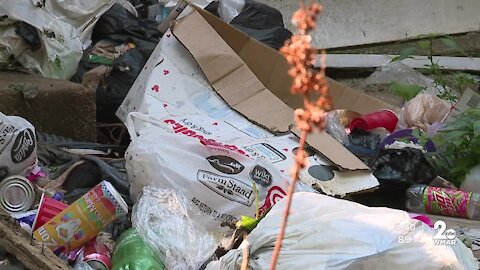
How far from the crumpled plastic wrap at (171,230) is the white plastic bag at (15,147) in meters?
0.40

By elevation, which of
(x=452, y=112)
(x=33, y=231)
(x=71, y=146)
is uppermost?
(x=452, y=112)

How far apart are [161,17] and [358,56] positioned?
143cm

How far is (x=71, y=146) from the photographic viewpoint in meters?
3.09

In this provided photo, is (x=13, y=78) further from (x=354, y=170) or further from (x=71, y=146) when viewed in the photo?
(x=354, y=170)

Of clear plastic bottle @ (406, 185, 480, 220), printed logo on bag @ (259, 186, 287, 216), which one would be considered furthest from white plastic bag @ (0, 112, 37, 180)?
clear plastic bottle @ (406, 185, 480, 220)

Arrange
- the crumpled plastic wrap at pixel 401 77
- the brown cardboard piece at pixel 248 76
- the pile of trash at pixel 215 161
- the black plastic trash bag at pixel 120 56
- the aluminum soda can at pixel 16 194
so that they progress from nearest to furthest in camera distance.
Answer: the pile of trash at pixel 215 161
the aluminum soda can at pixel 16 194
the brown cardboard piece at pixel 248 76
the black plastic trash bag at pixel 120 56
the crumpled plastic wrap at pixel 401 77

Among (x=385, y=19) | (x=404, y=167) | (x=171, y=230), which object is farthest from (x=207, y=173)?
(x=385, y=19)

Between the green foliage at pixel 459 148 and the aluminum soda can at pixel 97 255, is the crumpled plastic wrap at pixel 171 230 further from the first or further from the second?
the green foliage at pixel 459 148

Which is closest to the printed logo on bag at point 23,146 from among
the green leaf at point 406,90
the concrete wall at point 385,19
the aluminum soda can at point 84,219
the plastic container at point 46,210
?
the plastic container at point 46,210

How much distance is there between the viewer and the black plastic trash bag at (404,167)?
296 cm

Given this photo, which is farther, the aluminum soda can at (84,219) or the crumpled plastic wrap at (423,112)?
the crumpled plastic wrap at (423,112)

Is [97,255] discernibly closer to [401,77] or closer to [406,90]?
[406,90]

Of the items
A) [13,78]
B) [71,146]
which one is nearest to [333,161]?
[71,146]

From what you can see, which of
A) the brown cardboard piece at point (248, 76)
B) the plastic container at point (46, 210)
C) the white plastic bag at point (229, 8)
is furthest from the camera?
the white plastic bag at point (229, 8)
